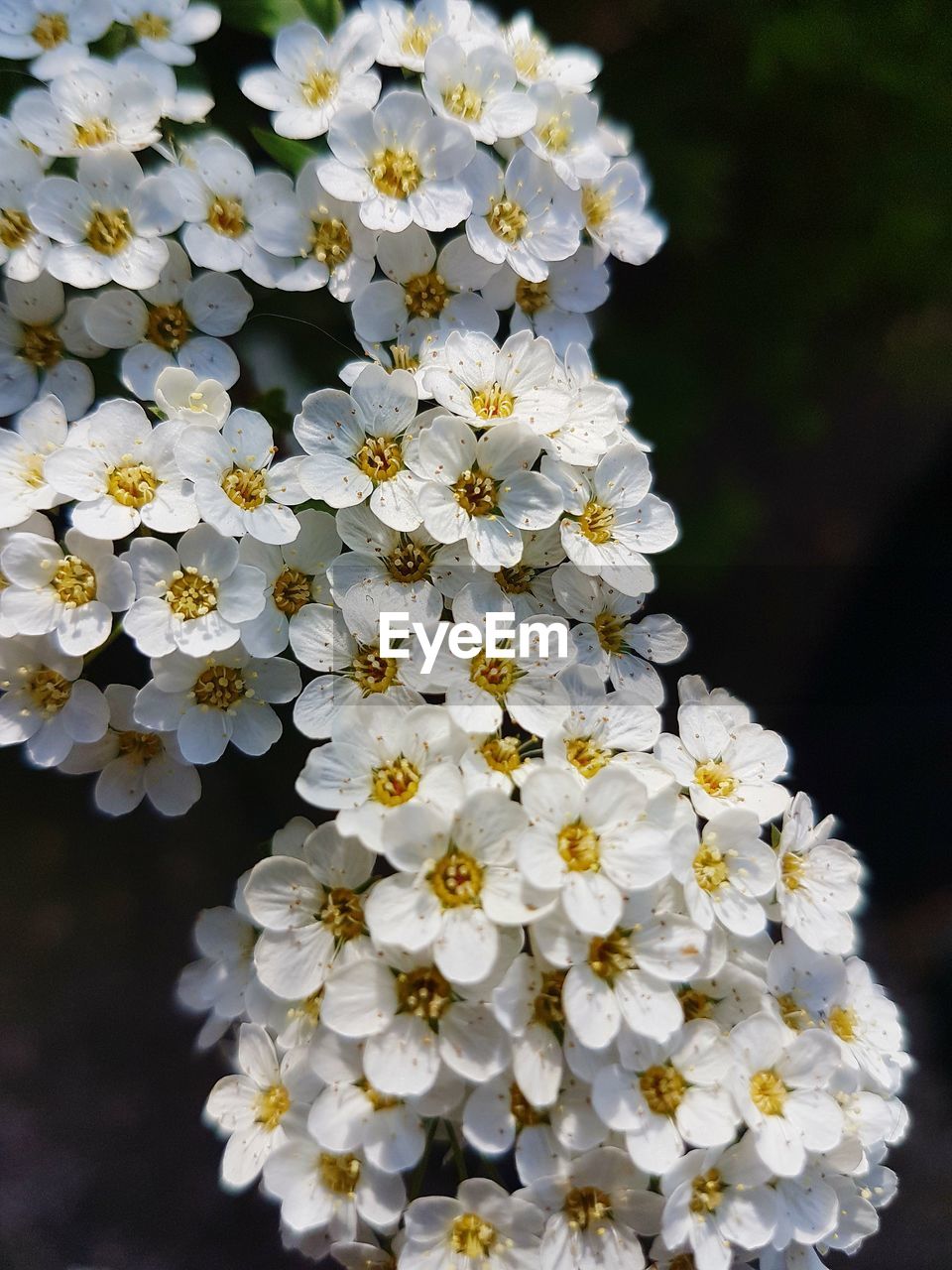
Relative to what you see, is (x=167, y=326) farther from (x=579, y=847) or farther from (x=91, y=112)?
(x=579, y=847)

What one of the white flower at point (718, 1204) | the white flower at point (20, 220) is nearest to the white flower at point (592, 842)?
the white flower at point (718, 1204)

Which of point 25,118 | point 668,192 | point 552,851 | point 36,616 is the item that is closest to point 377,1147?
point 552,851

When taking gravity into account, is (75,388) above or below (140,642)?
above

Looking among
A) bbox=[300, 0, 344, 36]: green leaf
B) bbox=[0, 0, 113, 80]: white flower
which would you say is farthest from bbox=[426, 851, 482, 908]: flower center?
bbox=[300, 0, 344, 36]: green leaf

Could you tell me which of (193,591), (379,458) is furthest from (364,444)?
(193,591)

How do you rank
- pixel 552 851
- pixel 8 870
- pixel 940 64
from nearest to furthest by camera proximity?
1. pixel 552 851
2. pixel 8 870
3. pixel 940 64

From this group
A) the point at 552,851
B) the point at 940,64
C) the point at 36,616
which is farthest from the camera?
the point at 940,64

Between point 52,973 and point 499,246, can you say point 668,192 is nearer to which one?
point 499,246
